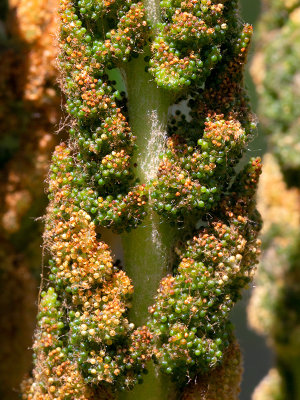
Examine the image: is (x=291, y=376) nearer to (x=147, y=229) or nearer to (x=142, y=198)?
(x=147, y=229)

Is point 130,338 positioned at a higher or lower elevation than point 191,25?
lower

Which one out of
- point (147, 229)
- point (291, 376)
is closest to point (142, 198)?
point (147, 229)

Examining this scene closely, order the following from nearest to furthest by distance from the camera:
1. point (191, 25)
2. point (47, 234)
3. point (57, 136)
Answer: point (191, 25) → point (47, 234) → point (57, 136)

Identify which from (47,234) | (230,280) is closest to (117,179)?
(47,234)

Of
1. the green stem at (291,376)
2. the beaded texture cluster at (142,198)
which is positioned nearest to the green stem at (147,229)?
the beaded texture cluster at (142,198)

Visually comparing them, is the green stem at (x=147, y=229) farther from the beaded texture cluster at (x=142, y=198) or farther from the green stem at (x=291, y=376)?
the green stem at (x=291, y=376)

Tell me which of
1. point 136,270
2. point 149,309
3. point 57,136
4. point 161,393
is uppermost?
point 57,136

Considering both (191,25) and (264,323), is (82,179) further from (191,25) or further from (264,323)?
(264,323)
